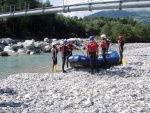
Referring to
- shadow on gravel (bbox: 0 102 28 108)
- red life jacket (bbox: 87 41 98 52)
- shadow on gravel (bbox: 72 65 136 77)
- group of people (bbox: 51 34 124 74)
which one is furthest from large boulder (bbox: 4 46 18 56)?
shadow on gravel (bbox: 0 102 28 108)

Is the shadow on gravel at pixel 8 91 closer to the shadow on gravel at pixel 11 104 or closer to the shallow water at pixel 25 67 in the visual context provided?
the shadow on gravel at pixel 11 104

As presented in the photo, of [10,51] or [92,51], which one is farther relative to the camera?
[10,51]

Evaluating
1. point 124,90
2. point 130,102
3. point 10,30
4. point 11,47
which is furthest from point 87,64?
point 10,30

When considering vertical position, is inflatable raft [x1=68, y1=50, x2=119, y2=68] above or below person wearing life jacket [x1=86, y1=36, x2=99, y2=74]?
below

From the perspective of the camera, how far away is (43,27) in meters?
62.8

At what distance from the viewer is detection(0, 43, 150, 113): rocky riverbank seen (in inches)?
283

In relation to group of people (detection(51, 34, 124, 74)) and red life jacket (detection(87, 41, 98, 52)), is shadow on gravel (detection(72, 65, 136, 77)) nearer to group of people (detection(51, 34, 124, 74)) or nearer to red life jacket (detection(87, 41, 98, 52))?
group of people (detection(51, 34, 124, 74))

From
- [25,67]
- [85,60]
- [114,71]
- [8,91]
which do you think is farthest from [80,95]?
[25,67]

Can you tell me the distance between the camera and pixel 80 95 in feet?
28.5

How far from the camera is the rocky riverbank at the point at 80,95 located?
23.5ft

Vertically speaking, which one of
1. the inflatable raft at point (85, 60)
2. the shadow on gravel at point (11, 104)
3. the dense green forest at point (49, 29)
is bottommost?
the shadow on gravel at point (11, 104)

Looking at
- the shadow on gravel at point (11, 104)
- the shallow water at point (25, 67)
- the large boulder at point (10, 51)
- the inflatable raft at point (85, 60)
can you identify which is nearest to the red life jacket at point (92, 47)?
the inflatable raft at point (85, 60)

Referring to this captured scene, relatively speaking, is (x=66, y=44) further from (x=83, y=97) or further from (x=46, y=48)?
(x=46, y=48)

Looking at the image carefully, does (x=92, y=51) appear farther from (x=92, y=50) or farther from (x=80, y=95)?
(x=80, y=95)
